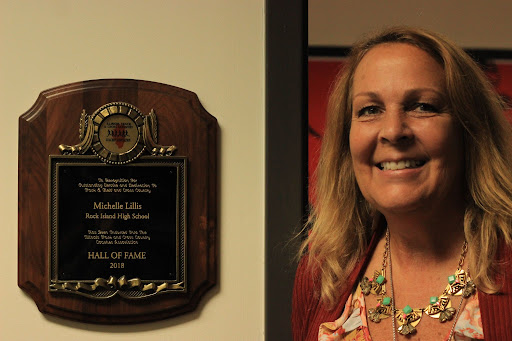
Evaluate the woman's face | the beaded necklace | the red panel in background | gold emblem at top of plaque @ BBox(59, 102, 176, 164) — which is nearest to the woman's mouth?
the woman's face

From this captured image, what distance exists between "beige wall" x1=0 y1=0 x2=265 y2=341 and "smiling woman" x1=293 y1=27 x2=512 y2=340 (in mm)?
587

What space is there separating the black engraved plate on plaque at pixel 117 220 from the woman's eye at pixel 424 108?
802 millimetres

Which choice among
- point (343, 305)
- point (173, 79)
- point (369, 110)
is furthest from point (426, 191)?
point (173, 79)

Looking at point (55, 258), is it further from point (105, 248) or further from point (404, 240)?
point (404, 240)

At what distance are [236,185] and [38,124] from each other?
0.53 meters

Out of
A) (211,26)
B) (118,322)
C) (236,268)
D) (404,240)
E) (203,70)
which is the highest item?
(211,26)

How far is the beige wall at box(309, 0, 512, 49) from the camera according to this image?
1.53 meters

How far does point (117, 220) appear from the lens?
1576 millimetres

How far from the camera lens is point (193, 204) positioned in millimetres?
1586

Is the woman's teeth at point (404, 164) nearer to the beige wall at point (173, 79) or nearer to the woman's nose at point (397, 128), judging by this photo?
the woman's nose at point (397, 128)

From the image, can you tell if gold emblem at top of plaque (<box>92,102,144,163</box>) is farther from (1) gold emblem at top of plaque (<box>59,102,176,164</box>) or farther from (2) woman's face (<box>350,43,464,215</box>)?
(2) woman's face (<box>350,43,464,215</box>)

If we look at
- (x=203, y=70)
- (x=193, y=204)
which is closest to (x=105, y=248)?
(x=193, y=204)

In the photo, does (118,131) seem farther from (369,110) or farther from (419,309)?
(419,309)

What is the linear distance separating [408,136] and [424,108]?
0.16ft
